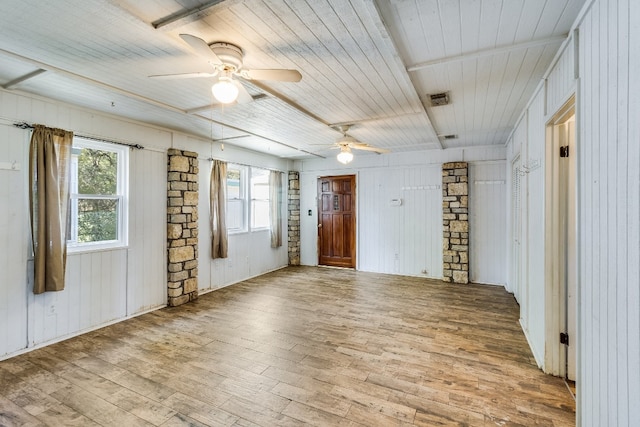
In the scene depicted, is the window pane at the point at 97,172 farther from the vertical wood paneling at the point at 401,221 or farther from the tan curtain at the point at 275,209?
the vertical wood paneling at the point at 401,221

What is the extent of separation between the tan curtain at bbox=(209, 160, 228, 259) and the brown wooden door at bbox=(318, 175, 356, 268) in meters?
2.54

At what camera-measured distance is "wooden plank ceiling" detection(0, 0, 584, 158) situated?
1.74m

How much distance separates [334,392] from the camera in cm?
229

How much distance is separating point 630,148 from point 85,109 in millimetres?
4594

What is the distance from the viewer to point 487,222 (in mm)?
5531

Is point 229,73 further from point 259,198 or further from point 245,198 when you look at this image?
point 259,198

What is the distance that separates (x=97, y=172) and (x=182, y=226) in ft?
4.14

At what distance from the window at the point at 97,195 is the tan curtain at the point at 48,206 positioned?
297 millimetres

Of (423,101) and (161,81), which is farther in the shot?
(423,101)

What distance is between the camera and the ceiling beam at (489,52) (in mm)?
2041

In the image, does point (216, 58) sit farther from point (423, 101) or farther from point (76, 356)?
point (76, 356)

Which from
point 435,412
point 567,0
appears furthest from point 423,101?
point 435,412

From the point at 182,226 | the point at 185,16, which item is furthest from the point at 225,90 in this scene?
the point at 182,226

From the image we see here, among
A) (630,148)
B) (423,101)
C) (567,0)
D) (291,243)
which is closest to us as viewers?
(630,148)
